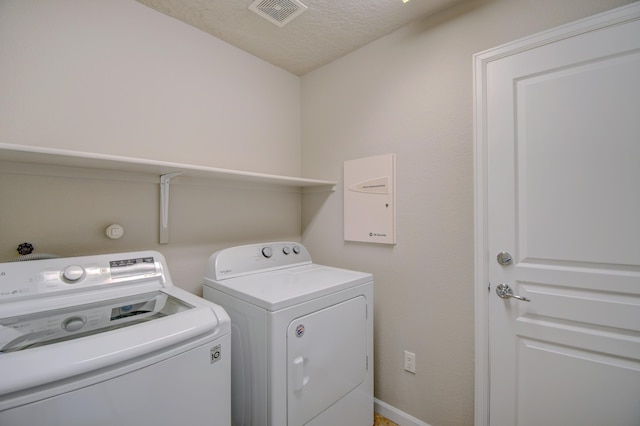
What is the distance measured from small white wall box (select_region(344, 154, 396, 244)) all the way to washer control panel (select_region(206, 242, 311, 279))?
1.39 feet

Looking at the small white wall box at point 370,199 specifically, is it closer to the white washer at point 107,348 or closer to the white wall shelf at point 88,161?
the white wall shelf at point 88,161

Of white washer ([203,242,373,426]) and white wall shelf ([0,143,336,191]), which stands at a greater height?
white wall shelf ([0,143,336,191])

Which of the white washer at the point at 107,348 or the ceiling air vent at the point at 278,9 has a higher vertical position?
the ceiling air vent at the point at 278,9

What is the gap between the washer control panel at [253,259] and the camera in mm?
1623

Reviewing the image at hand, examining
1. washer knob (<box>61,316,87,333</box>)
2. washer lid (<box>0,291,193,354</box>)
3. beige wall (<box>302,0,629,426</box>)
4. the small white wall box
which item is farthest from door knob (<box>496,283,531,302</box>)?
washer knob (<box>61,316,87,333</box>)

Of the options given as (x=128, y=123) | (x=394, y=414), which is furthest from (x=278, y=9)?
(x=394, y=414)

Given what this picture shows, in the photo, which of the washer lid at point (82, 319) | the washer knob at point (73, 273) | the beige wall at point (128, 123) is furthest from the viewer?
the beige wall at point (128, 123)

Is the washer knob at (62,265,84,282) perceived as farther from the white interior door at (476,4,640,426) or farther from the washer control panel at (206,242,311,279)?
the white interior door at (476,4,640,426)

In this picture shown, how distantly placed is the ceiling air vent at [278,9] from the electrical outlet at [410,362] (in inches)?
86.3

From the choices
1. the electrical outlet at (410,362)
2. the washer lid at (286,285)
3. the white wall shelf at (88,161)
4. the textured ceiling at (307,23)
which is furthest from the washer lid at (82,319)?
the textured ceiling at (307,23)

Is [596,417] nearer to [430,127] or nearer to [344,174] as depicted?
[430,127]

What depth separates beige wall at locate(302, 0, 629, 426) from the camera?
1542mm

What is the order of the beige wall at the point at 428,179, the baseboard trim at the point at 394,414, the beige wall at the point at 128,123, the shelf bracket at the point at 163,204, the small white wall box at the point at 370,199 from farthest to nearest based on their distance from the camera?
the small white wall box at the point at 370,199, the baseboard trim at the point at 394,414, the shelf bracket at the point at 163,204, the beige wall at the point at 428,179, the beige wall at the point at 128,123

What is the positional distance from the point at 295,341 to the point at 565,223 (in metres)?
1.33
